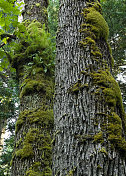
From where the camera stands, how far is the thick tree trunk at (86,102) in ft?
5.52

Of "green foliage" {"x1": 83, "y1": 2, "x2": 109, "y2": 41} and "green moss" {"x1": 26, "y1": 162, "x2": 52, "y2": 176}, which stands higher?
"green foliage" {"x1": 83, "y1": 2, "x2": 109, "y2": 41}

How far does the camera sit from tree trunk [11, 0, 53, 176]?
3.51 metres

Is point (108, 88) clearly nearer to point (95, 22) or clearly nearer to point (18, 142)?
point (95, 22)

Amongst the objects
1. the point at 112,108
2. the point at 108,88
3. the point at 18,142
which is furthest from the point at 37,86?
the point at 112,108

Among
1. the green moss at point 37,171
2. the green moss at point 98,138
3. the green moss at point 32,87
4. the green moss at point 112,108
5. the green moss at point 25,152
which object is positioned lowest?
the green moss at point 37,171

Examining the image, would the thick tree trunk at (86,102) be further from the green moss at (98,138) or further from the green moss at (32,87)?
the green moss at (32,87)

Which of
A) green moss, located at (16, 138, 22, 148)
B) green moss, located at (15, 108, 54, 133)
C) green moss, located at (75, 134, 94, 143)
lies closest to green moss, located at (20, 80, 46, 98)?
green moss, located at (15, 108, 54, 133)

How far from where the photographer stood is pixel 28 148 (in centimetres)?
359

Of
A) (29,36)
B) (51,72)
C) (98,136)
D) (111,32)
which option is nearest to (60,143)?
(98,136)

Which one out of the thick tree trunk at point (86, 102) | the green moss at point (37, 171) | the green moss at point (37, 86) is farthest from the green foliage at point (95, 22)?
the green moss at point (37, 171)

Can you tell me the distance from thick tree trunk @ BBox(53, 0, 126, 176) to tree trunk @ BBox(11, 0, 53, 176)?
1.69 m

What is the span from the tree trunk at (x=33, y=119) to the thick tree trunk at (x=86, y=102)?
66.5 inches

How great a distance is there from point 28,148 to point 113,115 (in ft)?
7.26

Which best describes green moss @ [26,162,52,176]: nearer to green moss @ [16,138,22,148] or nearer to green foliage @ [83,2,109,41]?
green moss @ [16,138,22,148]
